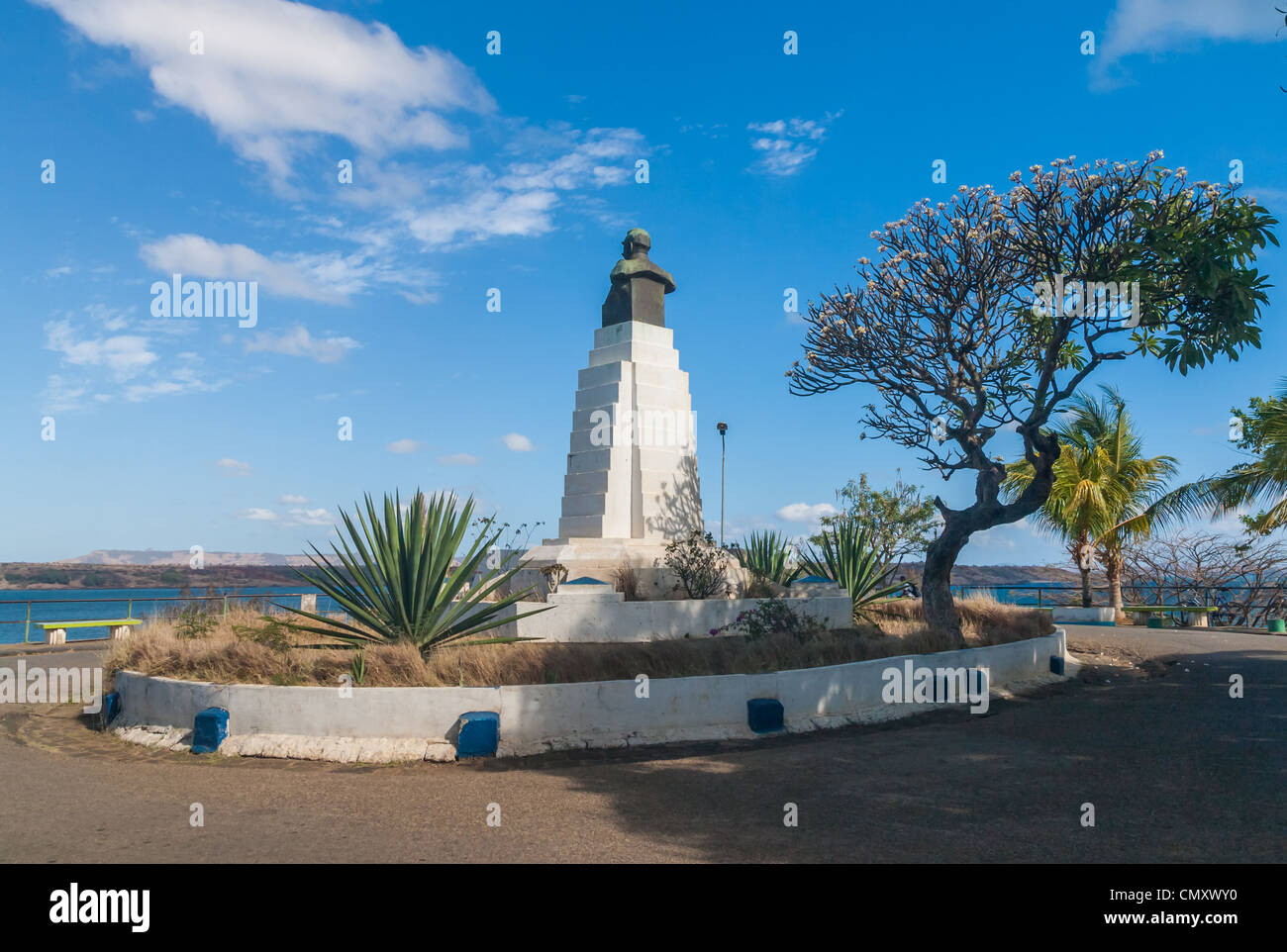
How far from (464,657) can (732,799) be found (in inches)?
165

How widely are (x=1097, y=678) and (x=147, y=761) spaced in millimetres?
13535

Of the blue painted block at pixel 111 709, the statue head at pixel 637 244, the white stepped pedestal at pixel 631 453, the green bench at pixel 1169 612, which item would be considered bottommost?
the green bench at pixel 1169 612

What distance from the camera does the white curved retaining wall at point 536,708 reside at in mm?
8750

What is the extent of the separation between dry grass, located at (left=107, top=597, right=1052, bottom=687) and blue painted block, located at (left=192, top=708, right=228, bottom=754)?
2.08 feet

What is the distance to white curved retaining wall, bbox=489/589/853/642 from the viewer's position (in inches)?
511

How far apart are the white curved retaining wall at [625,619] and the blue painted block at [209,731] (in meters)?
4.50

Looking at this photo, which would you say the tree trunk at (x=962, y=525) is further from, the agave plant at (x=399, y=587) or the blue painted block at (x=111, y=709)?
the blue painted block at (x=111, y=709)

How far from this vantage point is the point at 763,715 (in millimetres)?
9531

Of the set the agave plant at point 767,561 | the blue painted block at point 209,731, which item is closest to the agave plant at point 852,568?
the agave plant at point 767,561

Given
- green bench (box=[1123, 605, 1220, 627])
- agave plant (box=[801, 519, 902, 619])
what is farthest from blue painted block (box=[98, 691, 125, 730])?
green bench (box=[1123, 605, 1220, 627])

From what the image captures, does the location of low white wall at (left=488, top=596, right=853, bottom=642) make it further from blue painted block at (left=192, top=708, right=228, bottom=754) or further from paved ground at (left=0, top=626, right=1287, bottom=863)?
blue painted block at (left=192, top=708, right=228, bottom=754)
